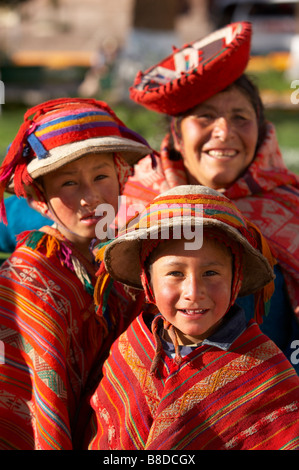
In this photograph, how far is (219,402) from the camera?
2270 millimetres

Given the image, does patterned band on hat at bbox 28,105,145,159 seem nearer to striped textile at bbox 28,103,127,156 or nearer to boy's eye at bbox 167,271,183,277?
striped textile at bbox 28,103,127,156

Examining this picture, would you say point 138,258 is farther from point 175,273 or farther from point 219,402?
point 219,402

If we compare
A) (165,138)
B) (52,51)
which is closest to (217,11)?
(52,51)

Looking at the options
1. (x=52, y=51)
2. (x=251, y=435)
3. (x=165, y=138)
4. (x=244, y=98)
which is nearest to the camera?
(x=251, y=435)

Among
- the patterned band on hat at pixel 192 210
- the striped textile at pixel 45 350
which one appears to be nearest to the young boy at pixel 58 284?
the striped textile at pixel 45 350

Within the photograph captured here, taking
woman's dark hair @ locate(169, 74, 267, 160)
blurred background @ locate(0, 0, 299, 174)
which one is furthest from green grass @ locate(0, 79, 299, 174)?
woman's dark hair @ locate(169, 74, 267, 160)

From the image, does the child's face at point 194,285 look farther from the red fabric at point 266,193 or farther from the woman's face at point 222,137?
the woman's face at point 222,137

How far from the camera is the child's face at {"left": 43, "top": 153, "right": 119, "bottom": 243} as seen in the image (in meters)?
2.77

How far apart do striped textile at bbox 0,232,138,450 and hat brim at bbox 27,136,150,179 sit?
30 centimetres

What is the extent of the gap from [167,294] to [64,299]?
22.3 inches

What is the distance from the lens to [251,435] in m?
2.24

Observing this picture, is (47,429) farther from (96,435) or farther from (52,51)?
(52,51)

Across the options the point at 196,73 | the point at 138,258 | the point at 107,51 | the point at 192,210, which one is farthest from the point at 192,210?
the point at 107,51

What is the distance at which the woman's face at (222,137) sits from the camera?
332cm
